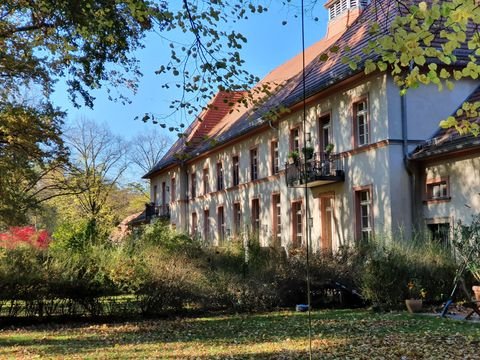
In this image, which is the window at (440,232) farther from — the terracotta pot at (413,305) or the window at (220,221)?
the window at (220,221)

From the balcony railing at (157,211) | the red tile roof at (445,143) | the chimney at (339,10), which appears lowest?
the balcony railing at (157,211)

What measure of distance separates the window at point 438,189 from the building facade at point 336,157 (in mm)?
239

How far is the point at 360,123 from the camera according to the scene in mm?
21016

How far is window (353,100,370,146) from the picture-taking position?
2056 centimetres

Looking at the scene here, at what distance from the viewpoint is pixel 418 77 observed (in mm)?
4301

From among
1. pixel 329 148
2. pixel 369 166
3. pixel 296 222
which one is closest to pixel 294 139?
pixel 296 222

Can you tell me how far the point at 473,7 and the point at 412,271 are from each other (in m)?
12.7

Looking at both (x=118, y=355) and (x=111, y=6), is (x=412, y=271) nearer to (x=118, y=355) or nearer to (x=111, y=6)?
(x=118, y=355)

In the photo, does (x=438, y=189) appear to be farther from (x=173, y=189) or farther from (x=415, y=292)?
(x=173, y=189)

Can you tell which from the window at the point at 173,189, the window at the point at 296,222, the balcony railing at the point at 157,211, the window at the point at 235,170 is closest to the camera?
the window at the point at 296,222

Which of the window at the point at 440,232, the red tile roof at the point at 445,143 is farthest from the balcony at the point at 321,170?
the window at the point at 440,232

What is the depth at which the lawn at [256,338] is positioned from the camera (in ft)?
29.4

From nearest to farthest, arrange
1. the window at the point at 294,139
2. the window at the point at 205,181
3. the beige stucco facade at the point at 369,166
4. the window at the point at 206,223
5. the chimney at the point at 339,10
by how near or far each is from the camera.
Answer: the beige stucco facade at the point at 369,166 → the window at the point at 294,139 → the chimney at the point at 339,10 → the window at the point at 206,223 → the window at the point at 205,181

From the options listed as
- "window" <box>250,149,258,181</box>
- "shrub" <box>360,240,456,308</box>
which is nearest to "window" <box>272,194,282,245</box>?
"window" <box>250,149,258,181</box>
